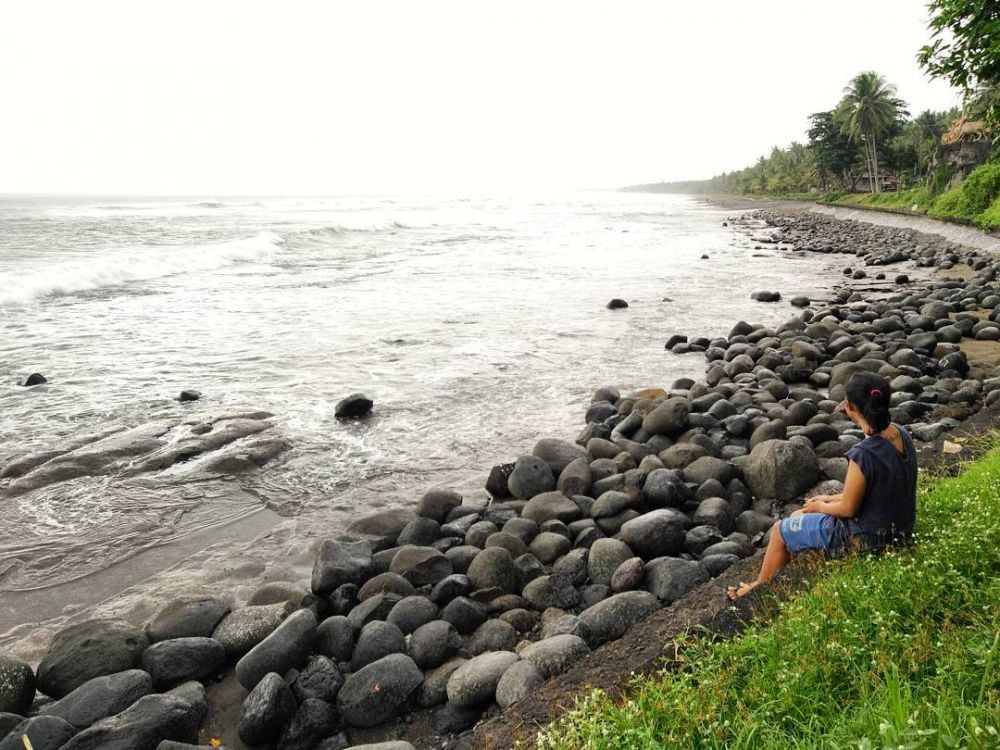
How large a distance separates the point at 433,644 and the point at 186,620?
189cm

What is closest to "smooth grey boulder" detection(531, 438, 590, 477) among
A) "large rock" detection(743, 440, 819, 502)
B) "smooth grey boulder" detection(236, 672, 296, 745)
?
"large rock" detection(743, 440, 819, 502)

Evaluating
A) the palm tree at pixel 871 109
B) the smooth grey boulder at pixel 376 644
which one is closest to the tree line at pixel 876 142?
the palm tree at pixel 871 109

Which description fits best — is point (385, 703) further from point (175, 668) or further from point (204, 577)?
point (204, 577)

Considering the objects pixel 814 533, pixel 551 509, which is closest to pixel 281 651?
pixel 551 509

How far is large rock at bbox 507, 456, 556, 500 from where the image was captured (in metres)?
6.88

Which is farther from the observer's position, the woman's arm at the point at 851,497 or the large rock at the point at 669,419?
the large rock at the point at 669,419

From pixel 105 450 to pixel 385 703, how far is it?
6.17 meters

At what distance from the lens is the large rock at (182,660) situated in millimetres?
4391

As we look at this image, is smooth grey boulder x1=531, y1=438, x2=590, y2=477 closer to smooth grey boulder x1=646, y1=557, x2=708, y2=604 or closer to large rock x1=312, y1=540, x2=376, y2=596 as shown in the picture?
smooth grey boulder x1=646, y1=557, x2=708, y2=604

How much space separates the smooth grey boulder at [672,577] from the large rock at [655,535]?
35 cm

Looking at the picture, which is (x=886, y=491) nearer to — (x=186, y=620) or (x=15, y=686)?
(x=186, y=620)

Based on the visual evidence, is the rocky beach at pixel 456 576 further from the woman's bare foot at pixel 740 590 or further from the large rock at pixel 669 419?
the woman's bare foot at pixel 740 590

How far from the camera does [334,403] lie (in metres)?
10.3

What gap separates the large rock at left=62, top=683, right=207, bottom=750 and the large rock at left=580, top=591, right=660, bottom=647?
2549 mm
